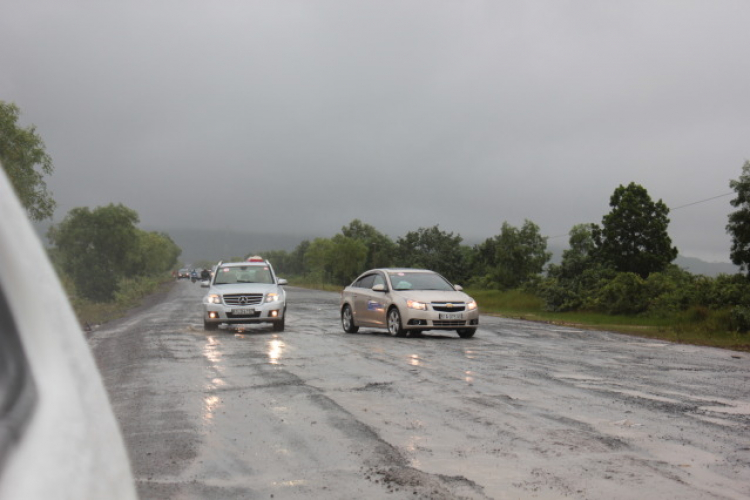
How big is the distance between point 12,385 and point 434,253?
9646 cm

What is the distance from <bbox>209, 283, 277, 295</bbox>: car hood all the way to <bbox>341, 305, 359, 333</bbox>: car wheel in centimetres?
189

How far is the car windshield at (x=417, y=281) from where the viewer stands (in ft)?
57.7

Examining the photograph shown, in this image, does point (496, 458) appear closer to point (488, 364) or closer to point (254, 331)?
point (488, 364)

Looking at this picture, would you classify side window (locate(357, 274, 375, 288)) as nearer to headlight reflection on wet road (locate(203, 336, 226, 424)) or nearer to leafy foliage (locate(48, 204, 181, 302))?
headlight reflection on wet road (locate(203, 336, 226, 424))

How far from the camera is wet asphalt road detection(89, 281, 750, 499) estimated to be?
16.0 ft

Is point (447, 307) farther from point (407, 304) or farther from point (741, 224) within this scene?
point (741, 224)

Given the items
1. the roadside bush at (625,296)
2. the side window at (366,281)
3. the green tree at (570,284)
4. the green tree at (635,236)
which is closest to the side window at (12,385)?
the side window at (366,281)

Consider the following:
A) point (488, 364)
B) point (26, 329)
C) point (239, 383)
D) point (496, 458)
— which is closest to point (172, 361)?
point (239, 383)

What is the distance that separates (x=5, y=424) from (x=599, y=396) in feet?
26.3

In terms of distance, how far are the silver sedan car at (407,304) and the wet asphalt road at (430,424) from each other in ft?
10.7

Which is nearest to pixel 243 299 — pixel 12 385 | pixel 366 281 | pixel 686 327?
pixel 366 281

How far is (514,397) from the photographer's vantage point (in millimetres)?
8203

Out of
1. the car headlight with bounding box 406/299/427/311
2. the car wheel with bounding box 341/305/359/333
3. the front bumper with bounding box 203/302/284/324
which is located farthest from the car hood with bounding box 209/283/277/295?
the car headlight with bounding box 406/299/427/311

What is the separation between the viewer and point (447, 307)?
54.1ft
